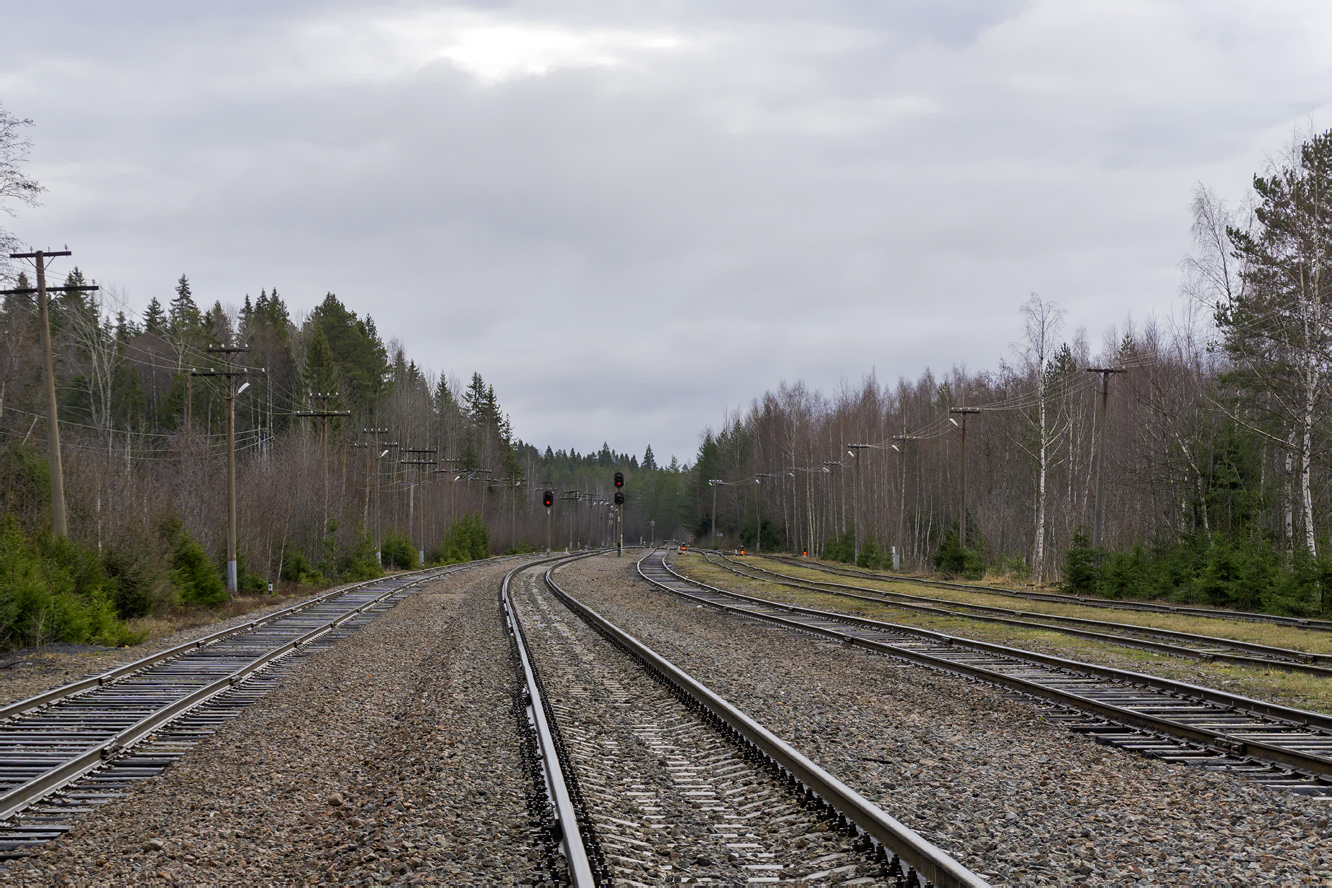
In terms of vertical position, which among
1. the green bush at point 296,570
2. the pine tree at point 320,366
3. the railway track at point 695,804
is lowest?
the green bush at point 296,570

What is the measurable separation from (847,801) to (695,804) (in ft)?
4.05

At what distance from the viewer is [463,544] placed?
72875mm

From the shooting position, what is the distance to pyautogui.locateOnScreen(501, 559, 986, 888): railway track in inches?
212

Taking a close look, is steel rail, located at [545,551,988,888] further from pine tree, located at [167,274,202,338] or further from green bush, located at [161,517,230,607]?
pine tree, located at [167,274,202,338]

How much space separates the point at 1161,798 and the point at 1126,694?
15.3 ft

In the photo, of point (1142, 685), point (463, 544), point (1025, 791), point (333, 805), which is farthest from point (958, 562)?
point (463, 544)

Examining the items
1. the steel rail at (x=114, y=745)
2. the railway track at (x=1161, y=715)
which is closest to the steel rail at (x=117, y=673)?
the steel rail at (x=114, y=745)

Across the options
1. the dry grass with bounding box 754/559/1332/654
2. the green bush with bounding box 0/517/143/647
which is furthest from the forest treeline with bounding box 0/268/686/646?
the dry grass with bounding box 754/559/1332/654

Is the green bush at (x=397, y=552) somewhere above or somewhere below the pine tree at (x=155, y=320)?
below

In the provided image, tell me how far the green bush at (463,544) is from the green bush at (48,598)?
1775 inches

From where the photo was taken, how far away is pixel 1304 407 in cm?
2827

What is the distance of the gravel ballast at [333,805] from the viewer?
5.80 metres

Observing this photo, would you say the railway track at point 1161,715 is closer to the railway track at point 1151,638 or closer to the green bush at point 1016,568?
the railway track at point 1151,638

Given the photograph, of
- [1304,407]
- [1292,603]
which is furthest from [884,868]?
[1304,407]
